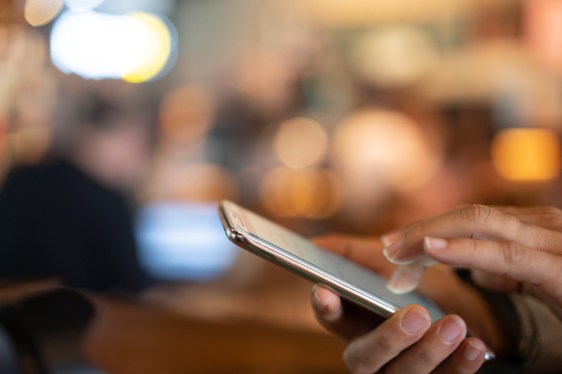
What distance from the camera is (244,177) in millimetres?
4039

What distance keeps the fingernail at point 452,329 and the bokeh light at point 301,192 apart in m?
2.99

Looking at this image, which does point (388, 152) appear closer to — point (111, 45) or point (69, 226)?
point (111, 45)

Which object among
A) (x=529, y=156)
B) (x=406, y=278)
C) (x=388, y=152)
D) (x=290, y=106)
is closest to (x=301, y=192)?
(x=388, y=152)

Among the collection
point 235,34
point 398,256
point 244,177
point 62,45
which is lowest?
point 244,177

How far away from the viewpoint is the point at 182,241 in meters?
3.23

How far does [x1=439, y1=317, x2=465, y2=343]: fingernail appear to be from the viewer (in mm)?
468

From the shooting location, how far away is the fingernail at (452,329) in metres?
0.47

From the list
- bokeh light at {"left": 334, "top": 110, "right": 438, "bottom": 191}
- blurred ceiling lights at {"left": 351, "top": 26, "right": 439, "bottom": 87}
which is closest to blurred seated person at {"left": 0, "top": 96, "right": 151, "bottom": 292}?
bokeh light at {"left": 334, "top": 110, "right": 438, "bottom": 191}

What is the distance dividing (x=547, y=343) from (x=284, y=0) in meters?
4.25

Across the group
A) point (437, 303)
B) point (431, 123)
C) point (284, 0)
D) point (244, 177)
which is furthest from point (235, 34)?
point (437, 303)

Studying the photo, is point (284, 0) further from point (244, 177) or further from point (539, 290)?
point (539, 290)

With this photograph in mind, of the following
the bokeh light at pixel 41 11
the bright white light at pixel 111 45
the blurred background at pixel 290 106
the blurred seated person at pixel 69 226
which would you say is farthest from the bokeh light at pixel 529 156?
the bokeh light at pixel 41 11

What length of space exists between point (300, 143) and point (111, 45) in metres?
1.12

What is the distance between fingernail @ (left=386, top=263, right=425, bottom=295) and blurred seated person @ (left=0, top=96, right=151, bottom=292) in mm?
1349
